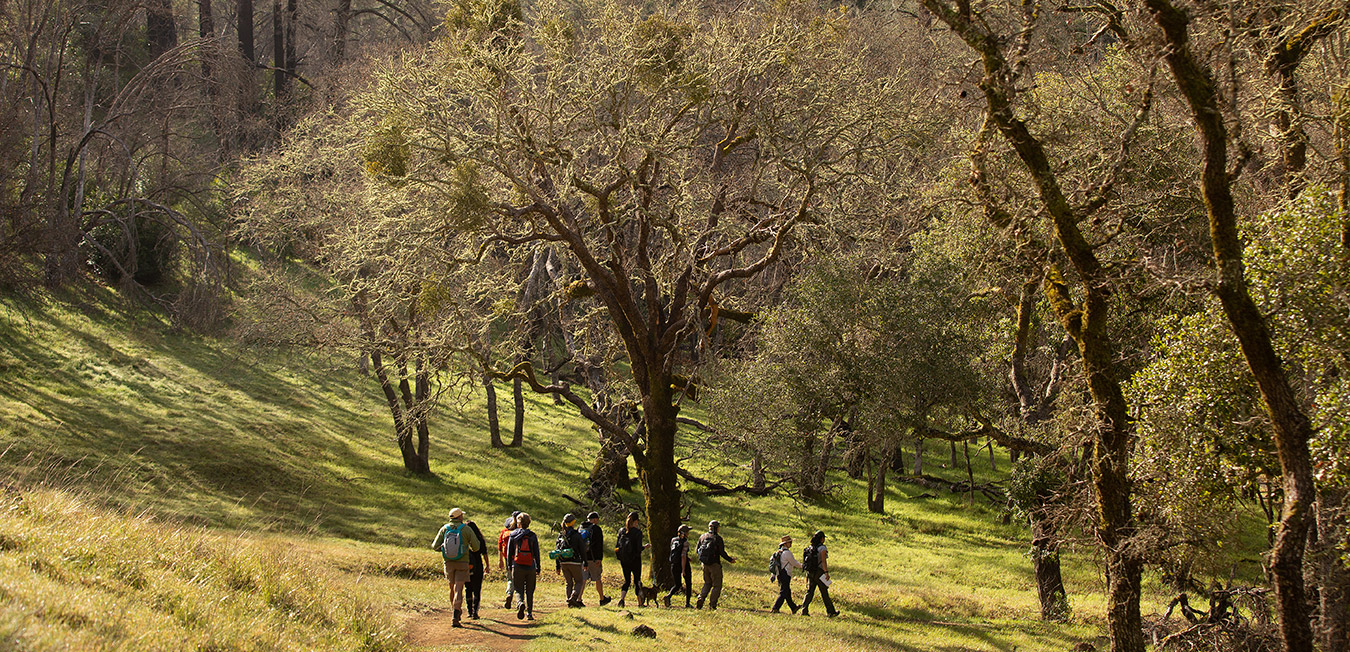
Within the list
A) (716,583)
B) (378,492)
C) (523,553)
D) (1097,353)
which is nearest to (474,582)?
(523,553)

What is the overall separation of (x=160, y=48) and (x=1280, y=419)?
43967mm

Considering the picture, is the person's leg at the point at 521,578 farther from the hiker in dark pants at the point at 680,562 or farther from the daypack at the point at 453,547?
the hiker in dark pants at the point at 680,562

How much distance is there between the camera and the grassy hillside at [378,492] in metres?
16.3

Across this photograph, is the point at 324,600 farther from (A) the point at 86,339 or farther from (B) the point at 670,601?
(A) the point at 86,339

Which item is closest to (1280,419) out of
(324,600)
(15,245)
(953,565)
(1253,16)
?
(1253,16)

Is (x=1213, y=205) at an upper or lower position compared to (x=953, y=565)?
upper

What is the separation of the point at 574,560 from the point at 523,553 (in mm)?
1032

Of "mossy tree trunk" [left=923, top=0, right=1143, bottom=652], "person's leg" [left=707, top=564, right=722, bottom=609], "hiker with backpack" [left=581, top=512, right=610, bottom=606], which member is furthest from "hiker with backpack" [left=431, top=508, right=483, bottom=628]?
"mossy tree trunk" [left=923, top=0, right=1143, bottom=652]

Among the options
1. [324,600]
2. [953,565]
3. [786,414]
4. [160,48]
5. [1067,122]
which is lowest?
[953,565]

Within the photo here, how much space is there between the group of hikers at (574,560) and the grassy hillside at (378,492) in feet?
2.12

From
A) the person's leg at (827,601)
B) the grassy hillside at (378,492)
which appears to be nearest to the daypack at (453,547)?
the grassy hillside at (378,492)

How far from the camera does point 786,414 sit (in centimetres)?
2192

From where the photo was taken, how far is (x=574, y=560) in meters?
15.0

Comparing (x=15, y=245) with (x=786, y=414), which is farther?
(x=786, y=414)
